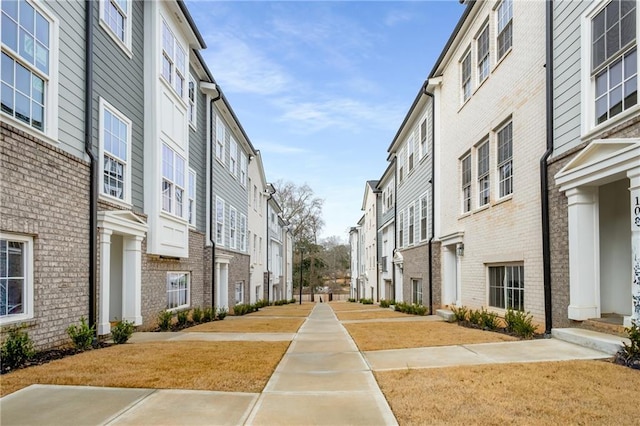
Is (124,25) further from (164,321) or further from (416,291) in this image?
(416,291)

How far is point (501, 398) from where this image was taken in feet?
14.3

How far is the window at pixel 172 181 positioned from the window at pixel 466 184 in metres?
8.86

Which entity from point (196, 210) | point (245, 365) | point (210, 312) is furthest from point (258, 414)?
point (196, 210)

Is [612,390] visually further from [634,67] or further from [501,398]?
[634,67]

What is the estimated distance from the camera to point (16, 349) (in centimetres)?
580

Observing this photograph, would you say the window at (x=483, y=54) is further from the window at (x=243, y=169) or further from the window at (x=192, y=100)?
the window at (x=243, y=169)

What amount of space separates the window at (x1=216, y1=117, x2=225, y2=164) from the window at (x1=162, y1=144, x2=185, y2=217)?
15.7 feet

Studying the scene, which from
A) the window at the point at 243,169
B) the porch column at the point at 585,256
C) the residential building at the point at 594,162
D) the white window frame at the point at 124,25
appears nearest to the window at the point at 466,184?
the residential building at the point at 594,162

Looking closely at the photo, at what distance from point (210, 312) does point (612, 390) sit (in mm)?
11925

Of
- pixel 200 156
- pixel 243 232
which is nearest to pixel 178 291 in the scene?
pixel 200 156

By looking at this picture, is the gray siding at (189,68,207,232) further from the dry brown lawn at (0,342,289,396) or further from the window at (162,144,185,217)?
the dry brown lawn at (0,342,289,396)

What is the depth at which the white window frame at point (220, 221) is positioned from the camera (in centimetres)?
1769

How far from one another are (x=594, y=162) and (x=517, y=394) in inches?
174

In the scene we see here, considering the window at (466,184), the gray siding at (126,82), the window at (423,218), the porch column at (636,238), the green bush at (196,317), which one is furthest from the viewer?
the window at (423,218)
